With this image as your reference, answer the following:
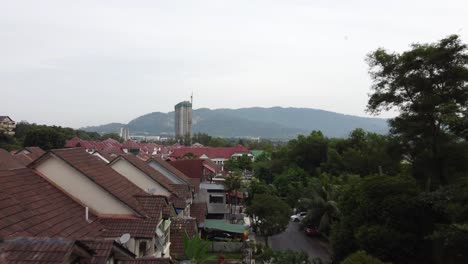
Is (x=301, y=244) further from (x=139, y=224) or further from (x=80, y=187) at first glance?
(x=80, y=187)

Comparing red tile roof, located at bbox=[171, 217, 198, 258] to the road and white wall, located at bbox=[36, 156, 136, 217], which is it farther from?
the road

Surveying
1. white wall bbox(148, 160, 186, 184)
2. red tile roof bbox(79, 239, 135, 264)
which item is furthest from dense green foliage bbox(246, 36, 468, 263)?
red tile roof bbox(79, 239, 135, 264)

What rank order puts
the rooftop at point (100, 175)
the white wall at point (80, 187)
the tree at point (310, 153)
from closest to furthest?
the white wall at point (80, 187) → the rooftop at point (100, 175) → the tree at point (310, 153)

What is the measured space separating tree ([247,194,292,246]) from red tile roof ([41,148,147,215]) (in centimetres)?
1713

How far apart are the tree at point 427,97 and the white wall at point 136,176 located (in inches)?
509

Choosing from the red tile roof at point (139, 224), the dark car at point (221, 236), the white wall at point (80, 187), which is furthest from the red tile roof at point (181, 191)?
the white wall at point (80, 187)

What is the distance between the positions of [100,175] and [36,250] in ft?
36.1

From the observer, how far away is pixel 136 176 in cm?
2392

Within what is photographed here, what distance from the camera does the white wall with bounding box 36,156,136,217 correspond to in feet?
48.2

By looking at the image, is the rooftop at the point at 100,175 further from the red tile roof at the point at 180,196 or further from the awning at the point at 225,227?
the awning at the point at 225,227

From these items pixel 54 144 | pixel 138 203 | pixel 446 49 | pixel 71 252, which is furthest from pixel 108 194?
pixel 54 144

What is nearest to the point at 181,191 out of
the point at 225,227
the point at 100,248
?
the point at 225,227

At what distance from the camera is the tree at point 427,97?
18.8m

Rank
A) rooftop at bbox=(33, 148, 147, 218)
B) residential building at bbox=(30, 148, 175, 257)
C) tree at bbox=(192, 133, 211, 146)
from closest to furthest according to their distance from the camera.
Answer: residential building at bbox=(30, 148, 175, 257)
rooftop at bbox=(33, 148, 147, 218)
tree at bbox=(192, 133, 211, 146)
